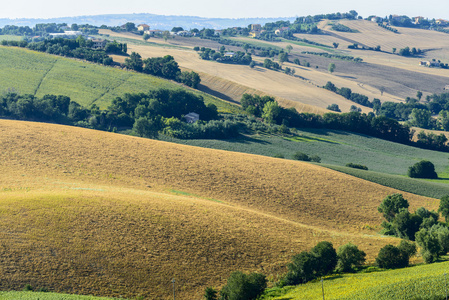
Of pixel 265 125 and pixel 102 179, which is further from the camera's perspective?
pixel 265 125

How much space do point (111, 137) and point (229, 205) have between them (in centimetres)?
3105

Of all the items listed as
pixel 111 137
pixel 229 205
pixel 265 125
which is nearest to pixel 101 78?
pixel 265 125

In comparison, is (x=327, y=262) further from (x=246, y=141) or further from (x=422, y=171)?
(x=246, y=141)

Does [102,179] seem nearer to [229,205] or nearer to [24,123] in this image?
[229,205]

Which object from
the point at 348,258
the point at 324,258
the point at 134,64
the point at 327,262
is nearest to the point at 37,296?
the point at 324,258

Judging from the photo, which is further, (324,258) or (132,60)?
(132,60)

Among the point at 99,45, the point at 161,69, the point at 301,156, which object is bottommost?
the point at 301,156

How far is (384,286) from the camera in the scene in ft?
126

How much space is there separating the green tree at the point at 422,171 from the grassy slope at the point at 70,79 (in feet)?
197

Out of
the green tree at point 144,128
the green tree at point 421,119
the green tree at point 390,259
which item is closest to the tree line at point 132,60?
the green tree at point 144,128

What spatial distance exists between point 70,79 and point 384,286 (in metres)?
126

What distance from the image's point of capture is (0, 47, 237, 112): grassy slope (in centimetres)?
13162

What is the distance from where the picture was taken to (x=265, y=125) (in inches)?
4936

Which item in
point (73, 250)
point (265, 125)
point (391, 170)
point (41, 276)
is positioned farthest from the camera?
point (265, 125)
